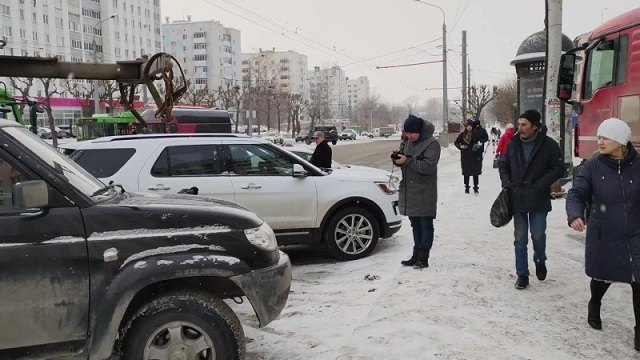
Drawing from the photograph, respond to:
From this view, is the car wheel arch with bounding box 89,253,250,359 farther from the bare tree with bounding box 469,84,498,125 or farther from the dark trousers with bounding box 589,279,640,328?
the bare tree with bounding box 469,84,498,125

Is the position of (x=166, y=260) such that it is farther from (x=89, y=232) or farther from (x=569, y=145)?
(x=569, y=145)

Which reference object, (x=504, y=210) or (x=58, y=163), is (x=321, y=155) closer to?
(x=504, y=210)

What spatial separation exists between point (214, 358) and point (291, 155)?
3.97 meters

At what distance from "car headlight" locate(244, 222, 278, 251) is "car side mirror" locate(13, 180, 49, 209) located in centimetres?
121

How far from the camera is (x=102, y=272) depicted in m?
3.12

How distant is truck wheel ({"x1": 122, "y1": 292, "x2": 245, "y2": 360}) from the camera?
3.22m

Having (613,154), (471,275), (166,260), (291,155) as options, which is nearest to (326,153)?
(291,155)

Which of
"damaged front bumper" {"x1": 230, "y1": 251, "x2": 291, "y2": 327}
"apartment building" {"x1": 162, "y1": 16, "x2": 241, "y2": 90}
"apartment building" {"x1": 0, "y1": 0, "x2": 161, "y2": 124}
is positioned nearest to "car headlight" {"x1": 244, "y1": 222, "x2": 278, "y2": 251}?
"damaged front bumper" {"x1": 230, "y1": 251, "x2": 291, "y2": 327}

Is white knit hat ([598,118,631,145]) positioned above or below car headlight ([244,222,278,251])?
above

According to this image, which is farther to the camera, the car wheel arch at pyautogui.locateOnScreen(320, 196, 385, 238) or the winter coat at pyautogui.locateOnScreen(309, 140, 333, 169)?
the winter coat at pyautogui.locateOnScreen(309, 140, 333, 169)

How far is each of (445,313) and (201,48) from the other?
107 metres

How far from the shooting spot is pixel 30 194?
2.91 m

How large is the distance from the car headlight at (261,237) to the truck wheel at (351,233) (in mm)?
3202

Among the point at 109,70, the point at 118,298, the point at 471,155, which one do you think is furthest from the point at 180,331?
the point at 471,155
